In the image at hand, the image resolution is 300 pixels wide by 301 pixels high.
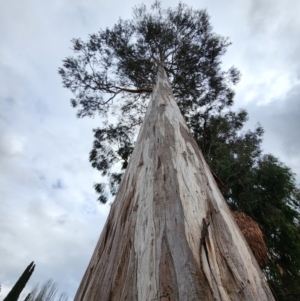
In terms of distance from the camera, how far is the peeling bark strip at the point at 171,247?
2.06ft

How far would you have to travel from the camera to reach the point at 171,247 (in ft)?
2.39

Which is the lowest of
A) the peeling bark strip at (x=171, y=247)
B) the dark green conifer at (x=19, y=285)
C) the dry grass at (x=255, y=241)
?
the peeling bark strip at (x=171, y=247)

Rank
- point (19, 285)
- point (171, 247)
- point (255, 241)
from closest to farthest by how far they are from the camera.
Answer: point (171, 247)
point (255, 241)
point (19, 285)

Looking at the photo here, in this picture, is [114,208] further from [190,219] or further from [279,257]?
[279,257]

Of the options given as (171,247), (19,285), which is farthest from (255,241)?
(19,285)

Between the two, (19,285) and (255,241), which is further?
(19,285)

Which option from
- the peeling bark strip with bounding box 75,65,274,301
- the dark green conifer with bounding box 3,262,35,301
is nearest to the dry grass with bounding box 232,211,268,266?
the peeling bark strip with bounding box 75,65,274,301

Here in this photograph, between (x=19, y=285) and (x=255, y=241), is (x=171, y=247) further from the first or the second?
(x=19, y=285)

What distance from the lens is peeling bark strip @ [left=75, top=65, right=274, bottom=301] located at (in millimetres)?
627

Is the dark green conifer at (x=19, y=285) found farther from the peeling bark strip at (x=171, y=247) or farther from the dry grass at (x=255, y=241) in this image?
the peeling bark strip at (x=171, y=247)

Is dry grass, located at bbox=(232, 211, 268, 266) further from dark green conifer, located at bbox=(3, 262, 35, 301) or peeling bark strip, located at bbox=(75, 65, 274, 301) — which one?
dark green conifer, located at bbox=(3, 262, 35, 301)

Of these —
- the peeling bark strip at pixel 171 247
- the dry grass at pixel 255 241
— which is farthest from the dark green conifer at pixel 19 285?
the peeling bark strip at pixel 171 247

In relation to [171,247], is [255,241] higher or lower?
higher

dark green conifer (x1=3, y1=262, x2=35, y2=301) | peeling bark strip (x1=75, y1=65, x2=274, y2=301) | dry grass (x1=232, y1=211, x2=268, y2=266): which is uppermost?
dark green conifer (x1=3, y1=262, x2=35, y2=301)
